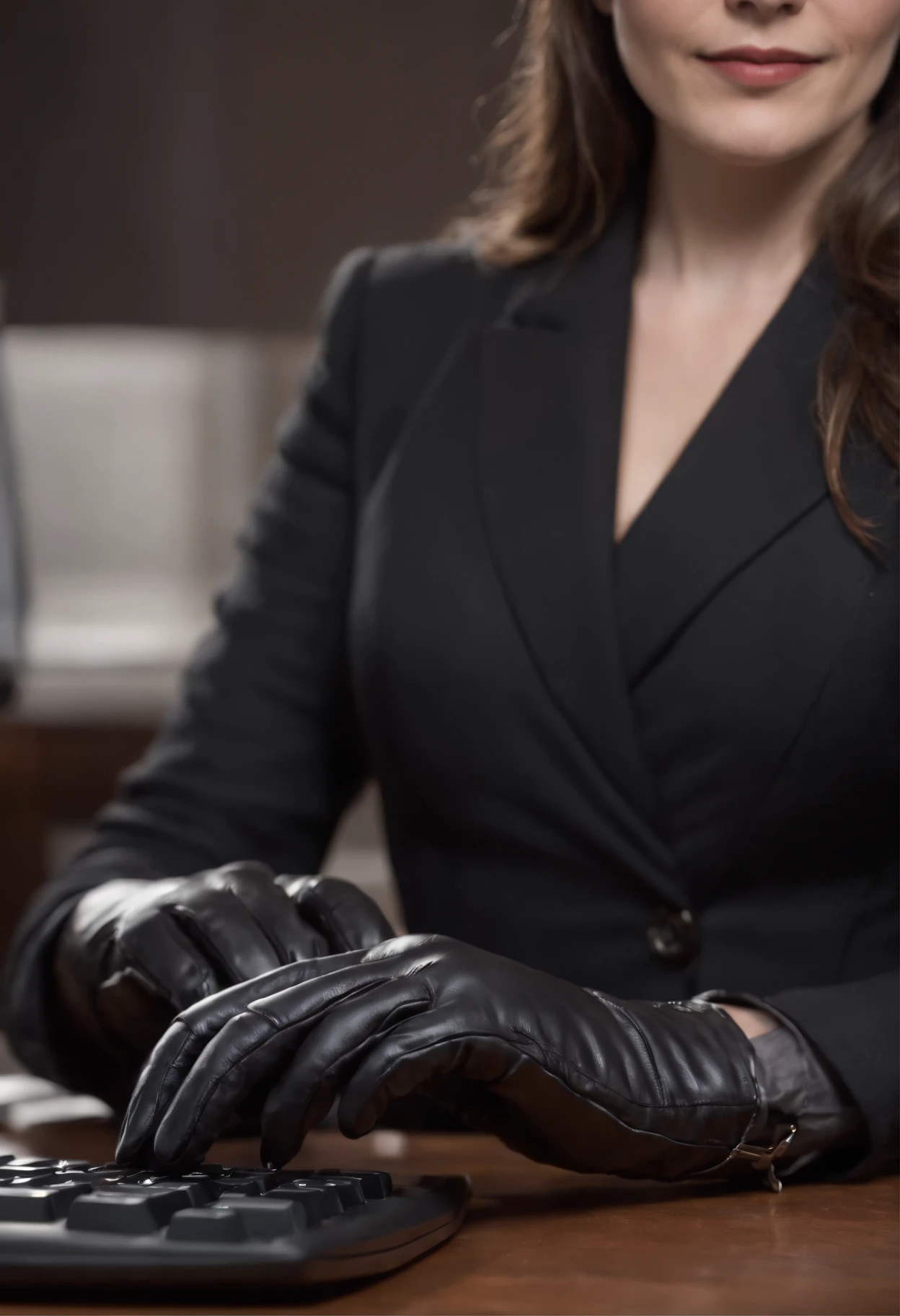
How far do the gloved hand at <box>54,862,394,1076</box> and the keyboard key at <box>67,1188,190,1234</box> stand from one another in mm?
A: 226

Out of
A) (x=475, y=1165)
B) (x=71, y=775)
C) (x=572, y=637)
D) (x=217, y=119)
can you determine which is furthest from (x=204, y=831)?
(x=217, y=119)

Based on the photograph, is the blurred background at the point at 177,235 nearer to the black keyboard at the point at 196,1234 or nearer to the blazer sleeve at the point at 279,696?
the blazer sleeve at the point at 279,696

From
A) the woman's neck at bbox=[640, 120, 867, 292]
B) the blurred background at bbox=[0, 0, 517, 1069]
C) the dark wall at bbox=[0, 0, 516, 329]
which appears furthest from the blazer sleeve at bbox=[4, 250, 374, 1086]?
the dark wall at bbox=[0, 0, 516, 329]

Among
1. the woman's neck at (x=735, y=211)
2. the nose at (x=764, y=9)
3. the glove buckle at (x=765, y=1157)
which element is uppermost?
the nose at (x=764, y=9)

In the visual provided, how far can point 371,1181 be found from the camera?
636 mm

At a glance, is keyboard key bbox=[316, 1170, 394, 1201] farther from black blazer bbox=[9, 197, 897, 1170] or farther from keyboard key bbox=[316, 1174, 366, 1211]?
black blazer bbox=[9, 197, 897, 1170]

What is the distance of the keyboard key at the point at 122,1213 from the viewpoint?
563mm

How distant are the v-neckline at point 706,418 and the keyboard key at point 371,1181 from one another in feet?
1.70

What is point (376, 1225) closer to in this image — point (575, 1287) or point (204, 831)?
point (575, 1287)

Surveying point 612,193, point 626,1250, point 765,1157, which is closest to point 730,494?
point 612,193

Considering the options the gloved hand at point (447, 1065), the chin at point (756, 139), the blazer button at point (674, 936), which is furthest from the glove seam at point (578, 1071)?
the chin at point (756, 139)

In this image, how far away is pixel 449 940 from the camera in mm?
720

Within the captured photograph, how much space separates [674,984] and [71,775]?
6.24 ft

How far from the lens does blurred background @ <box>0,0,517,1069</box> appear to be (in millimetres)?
3352
